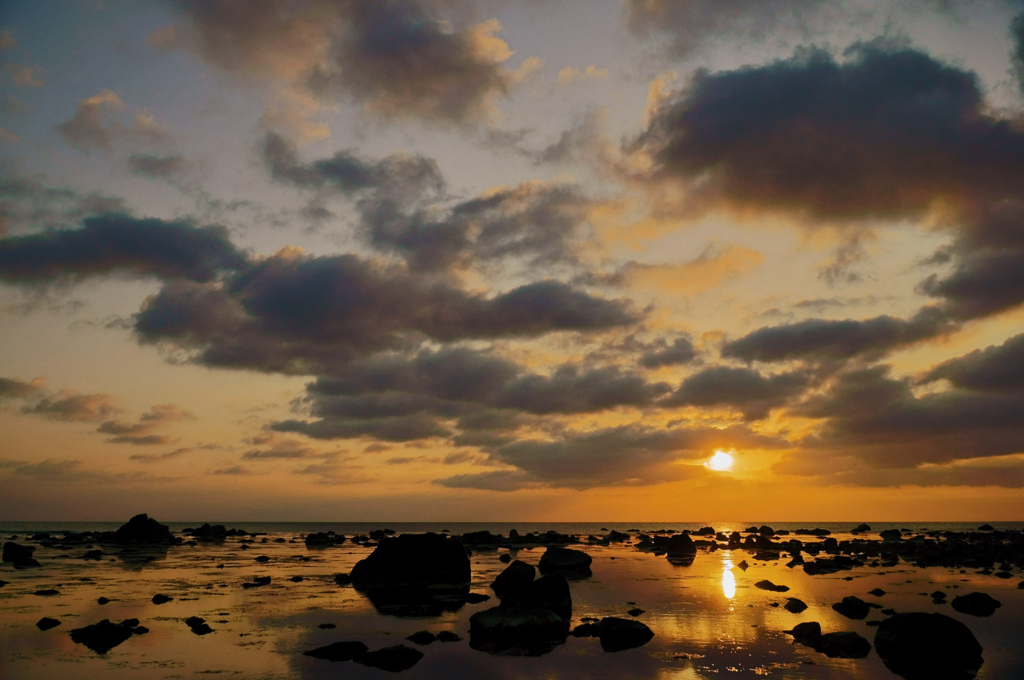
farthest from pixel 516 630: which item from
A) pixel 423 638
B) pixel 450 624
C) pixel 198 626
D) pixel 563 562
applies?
pixel 563 562

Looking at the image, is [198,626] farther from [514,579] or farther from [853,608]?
[853,608]

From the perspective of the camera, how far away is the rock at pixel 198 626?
28.5m

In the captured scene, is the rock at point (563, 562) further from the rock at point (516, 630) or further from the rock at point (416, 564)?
the rock at point (516, 630)

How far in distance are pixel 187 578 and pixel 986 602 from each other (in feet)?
178

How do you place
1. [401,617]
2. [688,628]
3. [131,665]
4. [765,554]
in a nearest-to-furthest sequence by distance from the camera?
1. [131,665]
2. [688,628]
3. [401,617]
4. [765,554]

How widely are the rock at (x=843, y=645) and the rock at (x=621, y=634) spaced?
22.1 ft

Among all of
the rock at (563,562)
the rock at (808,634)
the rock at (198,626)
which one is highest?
the rock at (808,634)

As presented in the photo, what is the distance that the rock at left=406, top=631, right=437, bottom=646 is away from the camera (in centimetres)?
2701

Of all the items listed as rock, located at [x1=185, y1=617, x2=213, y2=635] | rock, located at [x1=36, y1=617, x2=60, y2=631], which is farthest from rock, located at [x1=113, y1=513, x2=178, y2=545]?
rock, located at [x1=185, y1=617, x2=213, y2=635]

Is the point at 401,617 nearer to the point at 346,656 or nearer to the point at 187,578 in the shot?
the point at 346,656

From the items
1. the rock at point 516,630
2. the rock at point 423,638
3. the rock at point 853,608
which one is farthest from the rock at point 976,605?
the rock at point 423,638

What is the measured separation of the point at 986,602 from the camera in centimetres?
3484

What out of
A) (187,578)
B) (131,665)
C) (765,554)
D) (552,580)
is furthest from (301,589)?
(765,554)

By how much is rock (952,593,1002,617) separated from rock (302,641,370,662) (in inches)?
1214
